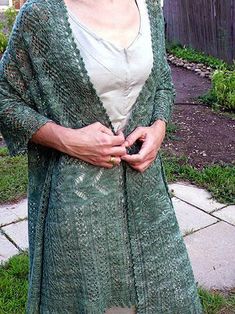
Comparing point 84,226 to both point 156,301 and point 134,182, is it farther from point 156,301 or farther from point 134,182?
point 156,301

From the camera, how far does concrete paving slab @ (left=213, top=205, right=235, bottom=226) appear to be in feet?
13.5

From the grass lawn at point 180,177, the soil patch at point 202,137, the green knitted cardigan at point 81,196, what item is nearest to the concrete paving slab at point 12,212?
the grass lawn at point 180,177

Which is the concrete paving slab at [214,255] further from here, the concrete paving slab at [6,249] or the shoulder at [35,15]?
the shoulder at [35,15]

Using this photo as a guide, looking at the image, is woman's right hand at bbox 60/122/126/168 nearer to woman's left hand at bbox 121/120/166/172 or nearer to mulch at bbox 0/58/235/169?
woman's left hand at bbox 121/120/166/172

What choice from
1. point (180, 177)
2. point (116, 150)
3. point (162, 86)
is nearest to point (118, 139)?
point (116, 150)

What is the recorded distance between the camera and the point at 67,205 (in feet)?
5.10

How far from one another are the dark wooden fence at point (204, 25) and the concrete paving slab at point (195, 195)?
4785 mm

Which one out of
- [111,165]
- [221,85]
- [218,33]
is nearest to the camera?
[111,165]

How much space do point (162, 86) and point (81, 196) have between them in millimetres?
495

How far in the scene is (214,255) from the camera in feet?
12.0

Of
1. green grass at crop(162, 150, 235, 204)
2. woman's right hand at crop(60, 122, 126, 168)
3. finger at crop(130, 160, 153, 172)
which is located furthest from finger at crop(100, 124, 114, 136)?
green grass at crop(162, 150, 235, 204)

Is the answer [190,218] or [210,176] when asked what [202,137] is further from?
[190,218]

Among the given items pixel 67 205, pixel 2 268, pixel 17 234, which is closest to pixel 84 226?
pixel 67 205

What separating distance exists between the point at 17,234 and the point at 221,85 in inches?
150
